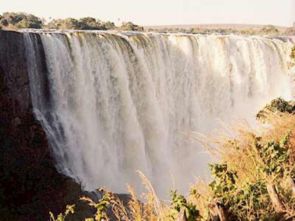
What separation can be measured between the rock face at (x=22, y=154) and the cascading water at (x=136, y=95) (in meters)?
0.50

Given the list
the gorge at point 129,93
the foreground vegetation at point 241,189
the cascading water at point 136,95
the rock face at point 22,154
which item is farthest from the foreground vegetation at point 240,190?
the rock face at point 22,154

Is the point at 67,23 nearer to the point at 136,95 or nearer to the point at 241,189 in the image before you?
the point at 136,95

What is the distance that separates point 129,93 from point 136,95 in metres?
0.87

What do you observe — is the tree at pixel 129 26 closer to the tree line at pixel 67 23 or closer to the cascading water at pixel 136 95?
the tree line at pixel 67 23

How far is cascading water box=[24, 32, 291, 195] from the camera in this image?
21922 millimetres

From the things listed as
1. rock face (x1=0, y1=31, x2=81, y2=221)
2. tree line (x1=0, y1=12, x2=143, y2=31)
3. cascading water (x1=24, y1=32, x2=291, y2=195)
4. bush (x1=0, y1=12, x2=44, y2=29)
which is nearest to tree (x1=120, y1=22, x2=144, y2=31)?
tree line (x1=0, y1=12, x2=143, y2=31)

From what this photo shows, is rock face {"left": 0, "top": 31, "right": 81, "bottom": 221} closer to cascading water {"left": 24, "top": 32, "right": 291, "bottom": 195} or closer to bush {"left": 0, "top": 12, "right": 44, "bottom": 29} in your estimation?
cascading water {"left": 24, "top": 32, "right": 291, "bottom": 195}

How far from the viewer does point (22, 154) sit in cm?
2034

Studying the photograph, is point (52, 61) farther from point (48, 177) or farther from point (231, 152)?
point (231, 152)

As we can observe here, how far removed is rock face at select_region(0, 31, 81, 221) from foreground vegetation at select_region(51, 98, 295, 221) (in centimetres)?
1153

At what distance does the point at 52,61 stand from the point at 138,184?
6.78m

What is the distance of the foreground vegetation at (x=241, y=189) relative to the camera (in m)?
5.91

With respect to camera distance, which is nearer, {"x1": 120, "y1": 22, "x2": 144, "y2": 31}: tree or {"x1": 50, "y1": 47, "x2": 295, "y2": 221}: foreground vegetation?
{"x1": 50, "y1": 47, "x2": 295, "y2": 221}: foreground vegetation

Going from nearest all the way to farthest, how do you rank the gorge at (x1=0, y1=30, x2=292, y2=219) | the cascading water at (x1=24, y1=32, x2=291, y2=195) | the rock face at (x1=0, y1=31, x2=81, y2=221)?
the rock face at (x1=0, y1=31, x2=81, y2=221), the gorge at (x1=0, y1=30, x2=292, y2=219), the cascading water at (x1=24, y1=32, x2=291, y2=195)
